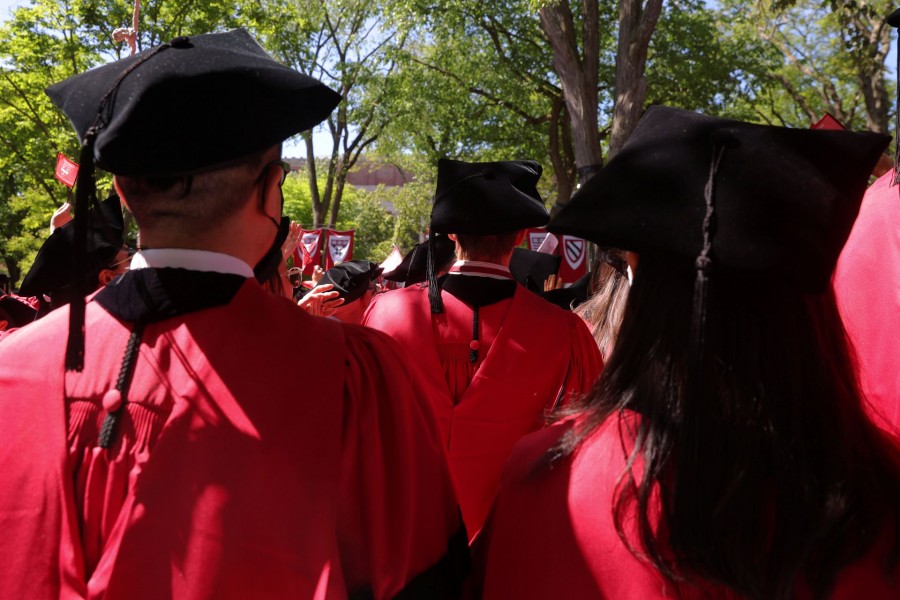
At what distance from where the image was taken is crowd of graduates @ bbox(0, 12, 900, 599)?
1.27 metres

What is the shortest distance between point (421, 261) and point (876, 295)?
4.88 meters

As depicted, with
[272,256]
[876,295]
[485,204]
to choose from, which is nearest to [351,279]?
[485,204]

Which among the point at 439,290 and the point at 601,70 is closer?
the point at 439,290

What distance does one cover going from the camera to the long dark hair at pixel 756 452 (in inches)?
48.9

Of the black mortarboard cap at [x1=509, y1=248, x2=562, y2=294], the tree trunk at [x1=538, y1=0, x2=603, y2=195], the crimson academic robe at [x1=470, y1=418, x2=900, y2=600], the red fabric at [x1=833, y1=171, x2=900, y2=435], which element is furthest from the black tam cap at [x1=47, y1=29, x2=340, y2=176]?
the tree trunk at [x1=538, y1=0, x2=603, y2=195]

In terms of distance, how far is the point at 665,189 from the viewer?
54.4 inches

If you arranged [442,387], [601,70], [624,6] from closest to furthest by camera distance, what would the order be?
1. [442,387]
2. [624,6]
3. [601,70]

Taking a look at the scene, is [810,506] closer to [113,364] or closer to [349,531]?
[349,531]

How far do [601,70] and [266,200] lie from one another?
18458 mm

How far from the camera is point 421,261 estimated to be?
6.91 meters

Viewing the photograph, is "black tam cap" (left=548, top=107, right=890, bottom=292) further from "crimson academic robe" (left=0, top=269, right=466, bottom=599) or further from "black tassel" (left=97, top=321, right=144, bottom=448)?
"black tassel" (left=97, top=321, right=144, bottom=448)

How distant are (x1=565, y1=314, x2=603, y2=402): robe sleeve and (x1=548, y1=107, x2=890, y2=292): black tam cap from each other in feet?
7.78

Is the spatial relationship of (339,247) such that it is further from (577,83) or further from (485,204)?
(485,204)

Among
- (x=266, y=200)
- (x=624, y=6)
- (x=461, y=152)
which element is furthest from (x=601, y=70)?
(x=266, y=200)
